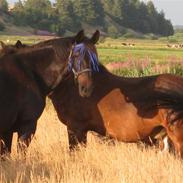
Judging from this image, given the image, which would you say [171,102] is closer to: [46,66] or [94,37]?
[94,37]

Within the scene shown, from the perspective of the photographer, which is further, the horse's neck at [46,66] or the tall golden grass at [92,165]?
the horse's neck at [46,66]

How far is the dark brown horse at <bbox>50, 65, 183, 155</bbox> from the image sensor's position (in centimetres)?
599

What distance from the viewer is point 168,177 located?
16.3ft

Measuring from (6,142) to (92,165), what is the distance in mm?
1040

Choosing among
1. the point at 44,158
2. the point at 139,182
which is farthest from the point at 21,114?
the point at 139,182

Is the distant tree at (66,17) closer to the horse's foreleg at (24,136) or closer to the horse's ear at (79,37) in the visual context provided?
the horse's ear at (79,37)

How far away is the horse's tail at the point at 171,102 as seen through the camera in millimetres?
5879

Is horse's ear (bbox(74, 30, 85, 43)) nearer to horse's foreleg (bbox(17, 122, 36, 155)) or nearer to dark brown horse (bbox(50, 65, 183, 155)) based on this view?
dark brown horse (bbox(50, 65, 183, 155))

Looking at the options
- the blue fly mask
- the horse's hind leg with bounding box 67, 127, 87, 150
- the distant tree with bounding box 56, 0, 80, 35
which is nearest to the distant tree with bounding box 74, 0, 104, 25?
the distant tree with bounding box 56, 0, 80, 35

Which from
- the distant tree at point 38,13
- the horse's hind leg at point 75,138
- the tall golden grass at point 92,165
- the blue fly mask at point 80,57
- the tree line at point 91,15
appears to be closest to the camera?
the tall golden grass at point 92,165

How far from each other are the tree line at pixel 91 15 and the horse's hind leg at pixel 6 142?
93799 millimetres

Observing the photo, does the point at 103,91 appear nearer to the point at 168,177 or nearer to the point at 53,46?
the point at 53,46

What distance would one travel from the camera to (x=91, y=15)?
128 meters

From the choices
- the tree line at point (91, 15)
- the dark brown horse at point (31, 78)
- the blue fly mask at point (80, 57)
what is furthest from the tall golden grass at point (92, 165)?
the tree line at point (91, 15)
